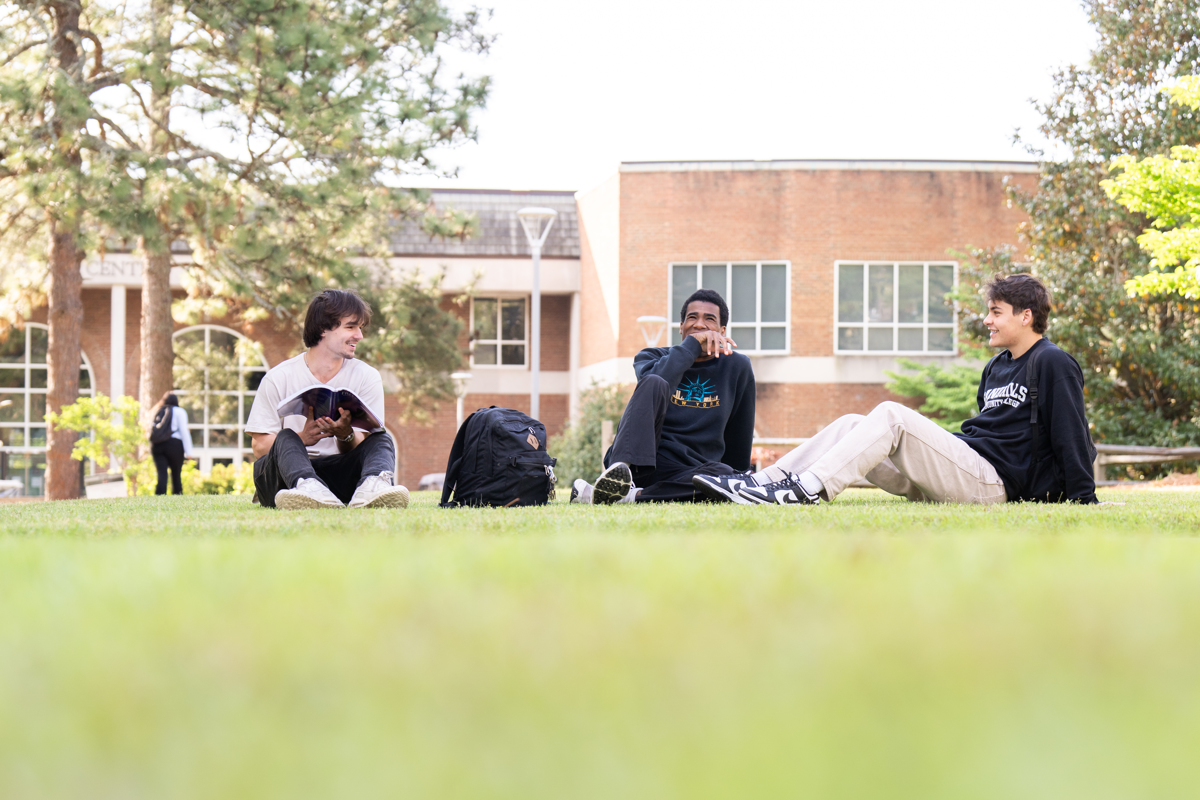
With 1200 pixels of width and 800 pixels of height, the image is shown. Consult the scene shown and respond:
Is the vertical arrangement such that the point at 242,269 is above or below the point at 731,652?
above

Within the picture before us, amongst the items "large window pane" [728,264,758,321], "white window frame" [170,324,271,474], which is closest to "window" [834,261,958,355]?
"large window pane" [728,264,758,321]

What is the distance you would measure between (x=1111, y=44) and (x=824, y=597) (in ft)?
68.9

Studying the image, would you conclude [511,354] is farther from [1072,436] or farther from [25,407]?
[1072,436]

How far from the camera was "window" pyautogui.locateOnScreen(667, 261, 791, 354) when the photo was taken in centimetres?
2661

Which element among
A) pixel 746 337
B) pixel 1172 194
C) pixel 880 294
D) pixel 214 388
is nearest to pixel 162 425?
pixel 1172 194

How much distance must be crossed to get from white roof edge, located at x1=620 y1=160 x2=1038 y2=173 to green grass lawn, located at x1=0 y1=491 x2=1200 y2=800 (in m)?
25.1

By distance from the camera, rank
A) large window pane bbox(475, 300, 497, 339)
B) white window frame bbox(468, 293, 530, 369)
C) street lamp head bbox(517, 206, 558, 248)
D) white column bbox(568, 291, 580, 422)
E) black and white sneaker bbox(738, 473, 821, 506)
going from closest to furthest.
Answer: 1. black and white sneaker bbox(738, 473, 821, 506)
2. street lamp head bbox(517, 206, 558, 248)
3. white column bbox(568, 291, 580, 422)
4. white window frame bbox(468, 293, 530, 369)
5. large window pane bbox(475, 300, 497, 339)

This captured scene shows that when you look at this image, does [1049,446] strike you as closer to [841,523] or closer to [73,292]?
[841,523]

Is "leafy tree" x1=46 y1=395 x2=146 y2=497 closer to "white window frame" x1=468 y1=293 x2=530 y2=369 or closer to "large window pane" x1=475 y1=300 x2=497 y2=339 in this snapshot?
"white window frame" x1=468 y1=293 x2=530 y2=369

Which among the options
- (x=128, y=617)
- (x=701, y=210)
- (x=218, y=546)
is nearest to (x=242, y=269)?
(x=701, y=210)

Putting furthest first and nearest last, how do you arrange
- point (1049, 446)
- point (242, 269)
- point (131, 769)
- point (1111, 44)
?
1. point (1111, 44)
2. point (242, 269)
3. point (1049, 446)
4. point (131, 769)

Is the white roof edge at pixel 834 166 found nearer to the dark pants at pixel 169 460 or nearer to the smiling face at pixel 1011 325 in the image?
the dark pants at pixel 169 460

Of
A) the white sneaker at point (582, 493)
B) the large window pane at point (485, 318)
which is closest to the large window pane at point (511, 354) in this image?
the large window pane at point (485, 318)

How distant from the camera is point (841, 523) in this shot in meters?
4.03
